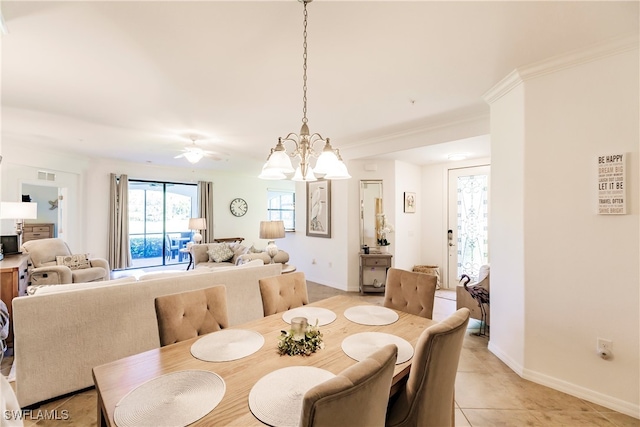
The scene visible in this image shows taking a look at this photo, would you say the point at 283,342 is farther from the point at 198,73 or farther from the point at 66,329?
the point at 198,73

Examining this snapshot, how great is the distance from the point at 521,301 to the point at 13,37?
4.38 meters

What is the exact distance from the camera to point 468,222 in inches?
193

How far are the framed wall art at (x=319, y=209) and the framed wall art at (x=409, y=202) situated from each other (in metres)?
1.45

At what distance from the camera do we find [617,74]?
199cm

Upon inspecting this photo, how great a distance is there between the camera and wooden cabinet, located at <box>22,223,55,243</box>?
535 cm

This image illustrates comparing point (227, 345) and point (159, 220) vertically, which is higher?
point (159, 220)

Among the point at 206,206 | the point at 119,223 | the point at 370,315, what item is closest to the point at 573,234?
the point at 370,315

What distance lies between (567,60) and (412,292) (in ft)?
7.04

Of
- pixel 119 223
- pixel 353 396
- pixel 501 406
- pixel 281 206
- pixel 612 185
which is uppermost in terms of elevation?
pixel 281 206

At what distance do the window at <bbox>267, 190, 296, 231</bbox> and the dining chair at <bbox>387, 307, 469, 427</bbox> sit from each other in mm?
8204

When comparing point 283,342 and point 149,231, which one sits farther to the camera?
point 149,231

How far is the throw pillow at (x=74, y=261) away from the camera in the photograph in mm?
4225

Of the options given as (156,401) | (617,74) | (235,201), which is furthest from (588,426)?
(235,201)

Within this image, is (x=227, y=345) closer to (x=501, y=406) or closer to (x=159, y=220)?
(x=501, y=406)
